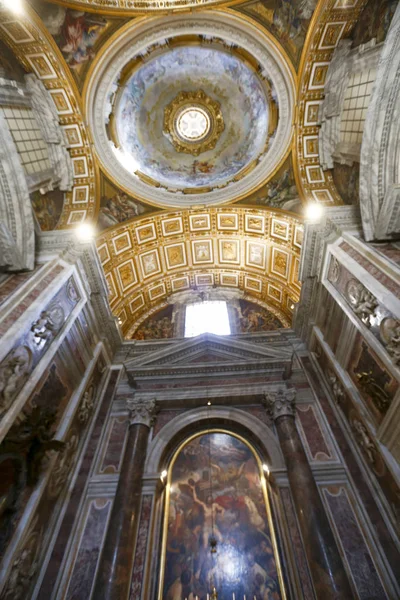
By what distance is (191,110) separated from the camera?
12672 mm

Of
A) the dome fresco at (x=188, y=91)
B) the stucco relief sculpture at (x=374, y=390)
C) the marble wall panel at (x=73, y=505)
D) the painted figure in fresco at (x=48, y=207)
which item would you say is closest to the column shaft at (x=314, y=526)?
the stucco relief sculpture at (x=374, y=390)

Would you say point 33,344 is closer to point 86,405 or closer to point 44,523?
point 86,405

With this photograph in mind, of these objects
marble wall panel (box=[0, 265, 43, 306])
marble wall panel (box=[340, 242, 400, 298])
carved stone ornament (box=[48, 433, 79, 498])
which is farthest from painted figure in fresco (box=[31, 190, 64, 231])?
marble wall panel (box=[340, 242, 400, 298])

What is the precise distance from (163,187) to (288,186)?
188 inches

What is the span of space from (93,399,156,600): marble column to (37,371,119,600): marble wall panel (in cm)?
95

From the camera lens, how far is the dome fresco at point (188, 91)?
36.7 ft

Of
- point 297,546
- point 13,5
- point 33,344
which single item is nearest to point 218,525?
point 297,546

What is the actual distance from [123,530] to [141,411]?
3.00m

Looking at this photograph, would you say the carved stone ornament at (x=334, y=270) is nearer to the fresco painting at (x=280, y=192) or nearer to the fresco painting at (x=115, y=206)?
the fresco painting at (x=280, y=192)

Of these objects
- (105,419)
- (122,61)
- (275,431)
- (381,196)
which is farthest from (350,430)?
(122,61)

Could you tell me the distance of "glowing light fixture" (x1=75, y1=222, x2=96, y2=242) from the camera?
9570mm

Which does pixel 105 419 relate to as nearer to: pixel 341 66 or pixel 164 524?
pixel 164 524

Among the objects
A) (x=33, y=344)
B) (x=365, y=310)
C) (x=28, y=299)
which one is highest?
(x=28, y=299)

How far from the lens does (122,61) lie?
10.1m
